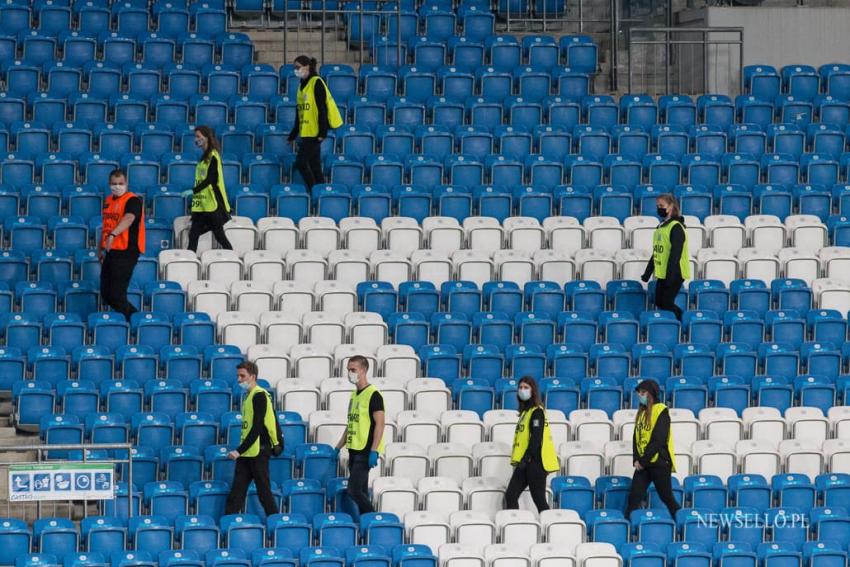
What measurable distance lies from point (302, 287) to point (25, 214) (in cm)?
311

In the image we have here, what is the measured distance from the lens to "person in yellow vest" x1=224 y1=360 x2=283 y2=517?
17.7 meters

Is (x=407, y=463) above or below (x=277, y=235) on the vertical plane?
below

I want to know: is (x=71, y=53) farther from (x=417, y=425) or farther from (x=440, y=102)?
(x=417, y=425)

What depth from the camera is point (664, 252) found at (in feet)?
69.3

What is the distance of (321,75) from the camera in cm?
2431

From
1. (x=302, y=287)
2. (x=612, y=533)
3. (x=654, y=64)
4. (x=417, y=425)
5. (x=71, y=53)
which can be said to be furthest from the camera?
(x=654, y=64)

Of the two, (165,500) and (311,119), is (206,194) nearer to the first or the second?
(311,119)

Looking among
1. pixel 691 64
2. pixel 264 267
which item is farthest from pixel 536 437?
pixel 691 64

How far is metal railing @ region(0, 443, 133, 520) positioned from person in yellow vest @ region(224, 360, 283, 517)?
894 mm

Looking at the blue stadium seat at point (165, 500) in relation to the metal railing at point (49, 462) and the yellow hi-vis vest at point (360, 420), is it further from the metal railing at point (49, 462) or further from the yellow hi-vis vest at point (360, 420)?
the yellow hi-vis vest at point (360, 420)

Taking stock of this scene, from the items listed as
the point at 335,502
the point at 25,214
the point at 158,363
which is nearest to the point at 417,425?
the point at 335,502

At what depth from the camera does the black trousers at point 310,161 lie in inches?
886

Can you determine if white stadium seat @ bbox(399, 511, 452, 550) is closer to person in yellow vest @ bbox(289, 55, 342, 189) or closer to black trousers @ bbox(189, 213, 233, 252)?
black trousers @ bbox(189, 213, 233, 252)

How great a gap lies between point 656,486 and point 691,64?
9.49m
